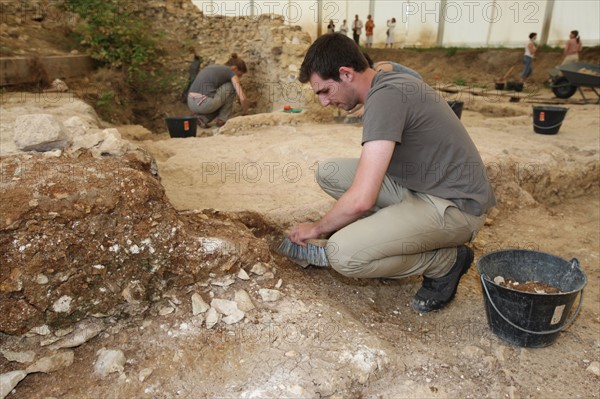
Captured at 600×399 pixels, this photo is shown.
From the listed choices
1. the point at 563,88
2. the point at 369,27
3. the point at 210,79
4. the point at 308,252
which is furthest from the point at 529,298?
the point at 369,27

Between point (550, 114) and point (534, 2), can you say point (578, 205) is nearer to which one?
point (550, 114)

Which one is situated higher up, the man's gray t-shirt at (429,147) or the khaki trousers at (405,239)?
the man's gray t-shirt at (429,147)

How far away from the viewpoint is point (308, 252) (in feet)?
7.18

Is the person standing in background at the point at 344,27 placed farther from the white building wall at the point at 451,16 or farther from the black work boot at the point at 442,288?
the black work boot at the point at 442,288

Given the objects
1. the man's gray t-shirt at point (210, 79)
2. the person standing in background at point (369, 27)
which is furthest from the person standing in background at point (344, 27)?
the man's gray t-shirt at point (210, 79)

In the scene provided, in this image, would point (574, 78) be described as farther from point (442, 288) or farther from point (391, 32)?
point (442, 288)

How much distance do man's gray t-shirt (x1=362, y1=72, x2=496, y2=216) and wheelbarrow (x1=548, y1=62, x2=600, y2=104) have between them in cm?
688

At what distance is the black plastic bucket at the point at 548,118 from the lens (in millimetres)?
4930

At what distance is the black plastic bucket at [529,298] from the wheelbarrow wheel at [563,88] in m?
7.55

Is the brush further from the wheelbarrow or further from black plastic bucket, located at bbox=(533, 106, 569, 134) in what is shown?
the wheelbarrow

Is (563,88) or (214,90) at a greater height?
(214,90)

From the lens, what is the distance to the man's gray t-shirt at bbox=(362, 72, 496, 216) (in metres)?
1.86

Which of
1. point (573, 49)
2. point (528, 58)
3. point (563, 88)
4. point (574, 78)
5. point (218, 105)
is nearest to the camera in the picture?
point (218, 105)

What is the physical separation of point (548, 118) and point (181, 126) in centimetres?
438
